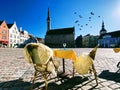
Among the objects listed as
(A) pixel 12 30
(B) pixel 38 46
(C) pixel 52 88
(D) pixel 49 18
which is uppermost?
(D) pixel 49 18

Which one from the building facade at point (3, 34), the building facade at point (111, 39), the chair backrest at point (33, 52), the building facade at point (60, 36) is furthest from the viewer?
the building facade at point (111, 39)

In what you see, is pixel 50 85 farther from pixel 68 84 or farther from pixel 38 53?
pixel 38 53

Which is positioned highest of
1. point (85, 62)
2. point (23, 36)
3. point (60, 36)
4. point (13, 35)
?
point (23, 36)

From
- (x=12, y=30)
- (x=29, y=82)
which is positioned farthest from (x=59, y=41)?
(x=29, y=82)

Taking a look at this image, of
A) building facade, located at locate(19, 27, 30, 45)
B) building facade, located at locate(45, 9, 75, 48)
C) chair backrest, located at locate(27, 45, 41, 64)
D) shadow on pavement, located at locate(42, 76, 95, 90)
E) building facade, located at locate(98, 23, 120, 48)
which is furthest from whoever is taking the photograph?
building facade, located at locate(98, 23, 120, 48)

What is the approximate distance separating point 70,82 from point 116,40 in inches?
2924

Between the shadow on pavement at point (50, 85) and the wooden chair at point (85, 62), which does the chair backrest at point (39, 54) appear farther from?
the wooden chair at point (85, 62)

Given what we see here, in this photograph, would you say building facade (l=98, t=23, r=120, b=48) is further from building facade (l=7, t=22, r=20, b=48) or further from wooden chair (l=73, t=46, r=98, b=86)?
wooden chair (l=73, t=46, r=98, b=86)

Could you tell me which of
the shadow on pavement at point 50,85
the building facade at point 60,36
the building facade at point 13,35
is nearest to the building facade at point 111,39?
the building facade at point 60,36

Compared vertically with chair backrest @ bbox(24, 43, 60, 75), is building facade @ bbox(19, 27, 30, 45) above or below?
above

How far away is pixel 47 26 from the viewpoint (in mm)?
77625

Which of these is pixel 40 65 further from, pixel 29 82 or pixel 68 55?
pixel 29 82

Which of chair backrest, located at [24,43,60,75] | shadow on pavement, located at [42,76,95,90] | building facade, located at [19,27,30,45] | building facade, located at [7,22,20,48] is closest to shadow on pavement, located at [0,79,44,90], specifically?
shadow on pavement, located at [42,76,95,90]

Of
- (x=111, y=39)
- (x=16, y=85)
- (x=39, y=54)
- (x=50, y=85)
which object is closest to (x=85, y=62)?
(x=50, y=85)
